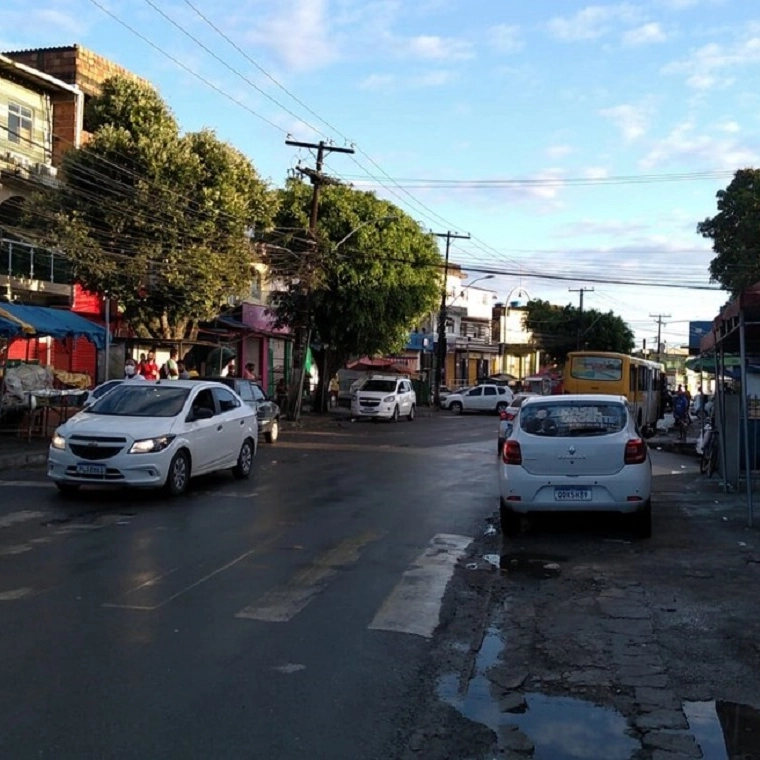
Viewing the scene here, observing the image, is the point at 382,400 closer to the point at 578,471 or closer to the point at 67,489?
the point at 67,489

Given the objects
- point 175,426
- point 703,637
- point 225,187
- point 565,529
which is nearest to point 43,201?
point 225,187

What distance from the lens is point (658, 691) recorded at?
17.6ft

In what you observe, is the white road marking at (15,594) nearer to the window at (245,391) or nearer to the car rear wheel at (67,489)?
the car rear wheel at (67,489)

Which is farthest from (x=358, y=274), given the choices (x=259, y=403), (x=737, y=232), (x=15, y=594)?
(x=15, y=594)

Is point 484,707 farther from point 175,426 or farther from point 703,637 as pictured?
point 175,426

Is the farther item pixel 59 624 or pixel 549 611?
pixel 549 611

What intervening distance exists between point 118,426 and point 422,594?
6.77 m

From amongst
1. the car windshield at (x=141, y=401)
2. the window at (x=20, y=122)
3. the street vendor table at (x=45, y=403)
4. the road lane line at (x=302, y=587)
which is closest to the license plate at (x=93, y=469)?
the car windshield at (x=141, y=401)

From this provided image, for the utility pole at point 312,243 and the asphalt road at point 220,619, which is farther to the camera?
the utility pole at point 312,243

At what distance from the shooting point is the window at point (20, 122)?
28.2 meters

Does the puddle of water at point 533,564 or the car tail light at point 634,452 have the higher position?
the car tail light at point 634,452

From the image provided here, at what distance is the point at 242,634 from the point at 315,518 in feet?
17.5

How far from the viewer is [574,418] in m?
10.6

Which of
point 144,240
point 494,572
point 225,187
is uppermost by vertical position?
point 225,187
